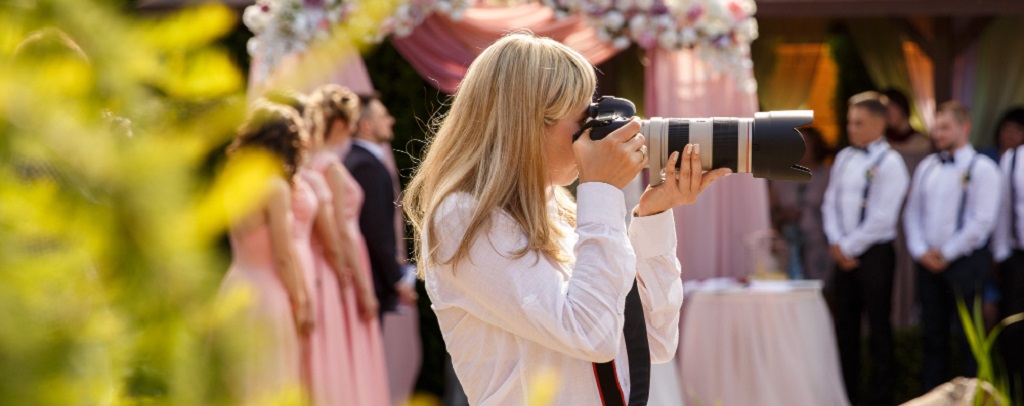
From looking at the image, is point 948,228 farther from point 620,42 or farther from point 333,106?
point 333,106

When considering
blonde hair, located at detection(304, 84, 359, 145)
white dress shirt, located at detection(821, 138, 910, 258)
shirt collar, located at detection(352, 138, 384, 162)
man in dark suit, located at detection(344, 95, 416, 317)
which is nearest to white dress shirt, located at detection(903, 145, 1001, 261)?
white dress shirt, located at detection(821, 138, 910, 258)

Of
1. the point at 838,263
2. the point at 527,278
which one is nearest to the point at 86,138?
the point at 527,278

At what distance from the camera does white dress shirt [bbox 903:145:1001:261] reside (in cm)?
729

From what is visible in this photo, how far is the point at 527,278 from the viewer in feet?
6.36

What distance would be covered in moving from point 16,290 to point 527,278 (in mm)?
1535

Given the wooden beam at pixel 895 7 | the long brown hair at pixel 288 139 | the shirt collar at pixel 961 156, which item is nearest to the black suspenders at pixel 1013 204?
the shirt collar at pixel 961 156

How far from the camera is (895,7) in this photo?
8852mm

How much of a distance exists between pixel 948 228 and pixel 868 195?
50cm

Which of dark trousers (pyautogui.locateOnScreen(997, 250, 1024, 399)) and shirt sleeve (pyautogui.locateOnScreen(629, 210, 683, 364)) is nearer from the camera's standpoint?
shirt sleeve (pyautogui.locateOnScreen(629, 210, 683, 364))

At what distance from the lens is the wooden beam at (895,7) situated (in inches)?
346

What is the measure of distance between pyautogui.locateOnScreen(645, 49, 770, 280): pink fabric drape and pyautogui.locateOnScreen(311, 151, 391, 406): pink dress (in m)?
1.92

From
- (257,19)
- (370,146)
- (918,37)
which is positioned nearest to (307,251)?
(370,146)

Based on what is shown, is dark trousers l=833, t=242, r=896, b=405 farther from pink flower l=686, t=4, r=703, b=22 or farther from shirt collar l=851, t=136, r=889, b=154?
pink flower l=686, t=4, r=703, b=22

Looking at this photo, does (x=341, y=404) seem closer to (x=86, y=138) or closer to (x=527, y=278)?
(x=527, y=278)
